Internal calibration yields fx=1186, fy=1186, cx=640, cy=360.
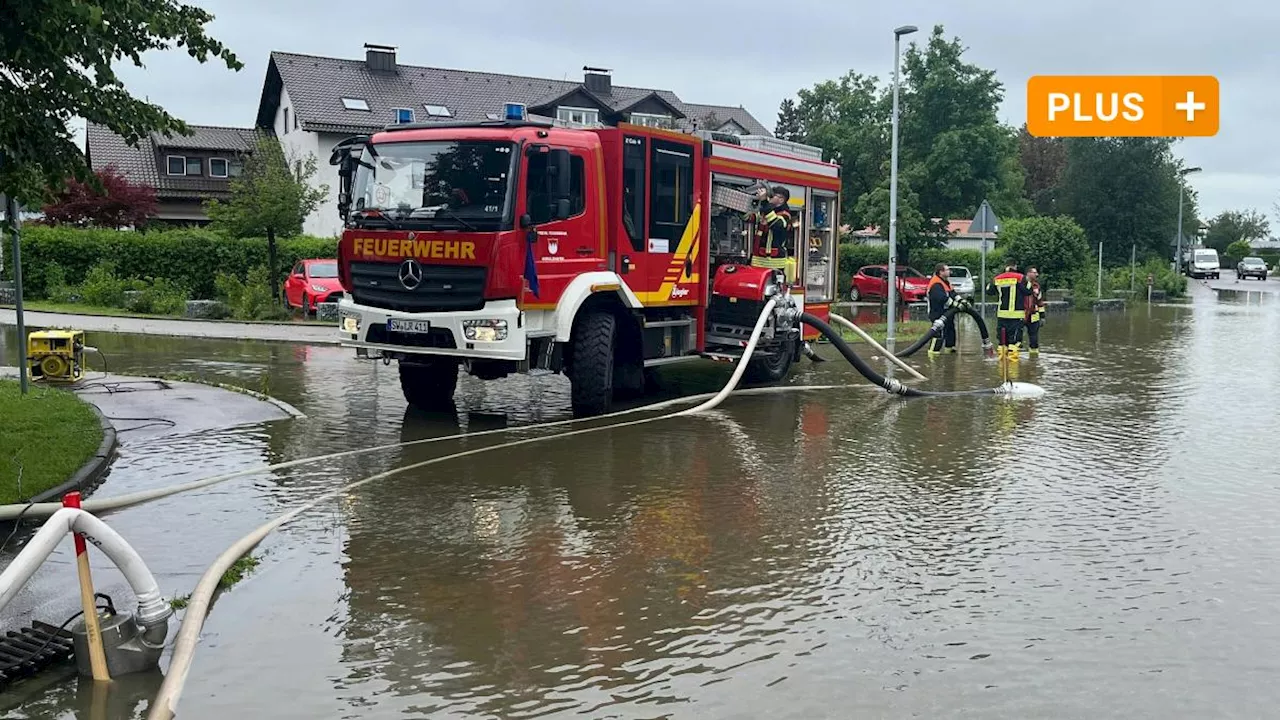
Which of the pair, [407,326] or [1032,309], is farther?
[1032,309]

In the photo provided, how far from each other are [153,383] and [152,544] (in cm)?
784

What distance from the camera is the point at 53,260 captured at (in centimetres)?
3052

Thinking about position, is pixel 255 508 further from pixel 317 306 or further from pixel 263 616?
pixel 317 306

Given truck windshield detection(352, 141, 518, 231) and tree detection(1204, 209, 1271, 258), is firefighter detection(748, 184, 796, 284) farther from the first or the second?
tree detection(1204, 209, 1271, 258)

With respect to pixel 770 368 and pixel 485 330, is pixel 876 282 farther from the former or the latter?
pixel 485 330

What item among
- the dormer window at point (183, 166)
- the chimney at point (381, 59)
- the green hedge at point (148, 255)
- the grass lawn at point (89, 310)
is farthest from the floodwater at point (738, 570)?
the dormer window at point (183, 166)

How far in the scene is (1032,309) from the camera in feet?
63.7

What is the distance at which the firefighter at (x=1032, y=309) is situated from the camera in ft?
62.5

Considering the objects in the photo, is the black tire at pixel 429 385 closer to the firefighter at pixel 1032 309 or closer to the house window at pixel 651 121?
the house window at pixel 651 121

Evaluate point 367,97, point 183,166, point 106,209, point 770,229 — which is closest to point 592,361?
point 770,229

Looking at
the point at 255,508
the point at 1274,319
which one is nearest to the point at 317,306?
the point at 255,508

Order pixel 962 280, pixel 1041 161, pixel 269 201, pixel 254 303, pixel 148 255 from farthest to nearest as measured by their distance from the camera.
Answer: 1. pixel 1041 161
2. pixel 962 280
3. pixel 148 255
4. pixel 269 201
5. pixel 254 303

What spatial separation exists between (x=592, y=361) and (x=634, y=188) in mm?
1900

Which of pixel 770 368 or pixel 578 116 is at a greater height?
pixel 578 116
